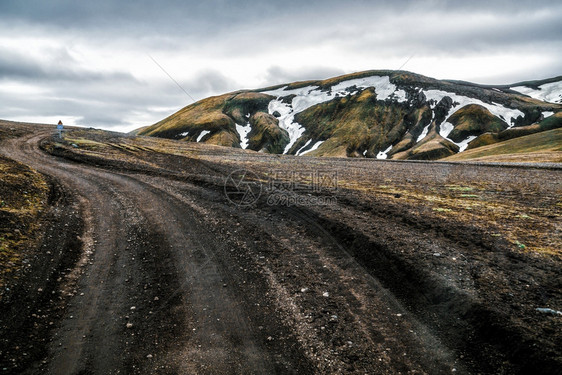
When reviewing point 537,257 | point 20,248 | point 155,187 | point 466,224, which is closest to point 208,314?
point 20,248

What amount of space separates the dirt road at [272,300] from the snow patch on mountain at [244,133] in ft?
495

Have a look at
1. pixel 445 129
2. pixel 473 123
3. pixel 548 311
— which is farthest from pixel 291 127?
pixel 548 311

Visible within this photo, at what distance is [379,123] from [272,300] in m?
180

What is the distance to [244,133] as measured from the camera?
173750 millimetres

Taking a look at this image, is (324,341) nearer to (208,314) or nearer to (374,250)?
(208,314)

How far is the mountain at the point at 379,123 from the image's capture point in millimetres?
147500

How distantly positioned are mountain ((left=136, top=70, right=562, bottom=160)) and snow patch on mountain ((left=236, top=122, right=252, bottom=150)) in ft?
1.89

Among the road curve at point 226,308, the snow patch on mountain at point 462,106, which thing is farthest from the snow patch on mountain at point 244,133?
the road curve at point 226,308

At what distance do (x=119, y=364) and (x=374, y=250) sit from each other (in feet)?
25.9

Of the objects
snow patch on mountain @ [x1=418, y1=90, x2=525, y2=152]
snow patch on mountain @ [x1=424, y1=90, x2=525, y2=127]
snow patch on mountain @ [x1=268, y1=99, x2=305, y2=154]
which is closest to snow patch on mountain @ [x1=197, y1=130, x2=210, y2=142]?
snow patch on mountain @ [x1=268, y1=99, x2=305, y2=154]

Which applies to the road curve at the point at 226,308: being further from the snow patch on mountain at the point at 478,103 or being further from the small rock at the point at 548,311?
the snow patch on mountain at the point at 478,103

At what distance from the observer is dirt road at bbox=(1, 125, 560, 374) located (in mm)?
5547

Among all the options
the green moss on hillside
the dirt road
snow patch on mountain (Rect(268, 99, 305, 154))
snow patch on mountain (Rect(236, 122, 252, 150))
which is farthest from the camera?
snow patch on mountain (Rect(268, 99, 305, 154))

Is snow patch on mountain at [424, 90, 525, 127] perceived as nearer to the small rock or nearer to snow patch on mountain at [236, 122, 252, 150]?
snow patch on mountain at [236, 122, 252, 150]
